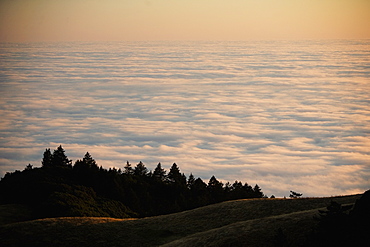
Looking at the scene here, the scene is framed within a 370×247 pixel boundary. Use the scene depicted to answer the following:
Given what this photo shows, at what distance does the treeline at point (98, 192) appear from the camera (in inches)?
2938

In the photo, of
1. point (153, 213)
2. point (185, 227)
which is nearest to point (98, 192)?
point (153, 213)

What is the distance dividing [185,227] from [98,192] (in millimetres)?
37968

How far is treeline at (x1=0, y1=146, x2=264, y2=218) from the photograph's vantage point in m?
74.6

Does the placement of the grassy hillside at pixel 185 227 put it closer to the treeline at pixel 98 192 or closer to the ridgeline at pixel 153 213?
the ridgeline at pixel 153 213

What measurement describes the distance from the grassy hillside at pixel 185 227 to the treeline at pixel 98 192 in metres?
13.5

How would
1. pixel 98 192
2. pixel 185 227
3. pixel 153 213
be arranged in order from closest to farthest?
1. pixel 185 227
2. pixel 153 213
3. pixel 98 192

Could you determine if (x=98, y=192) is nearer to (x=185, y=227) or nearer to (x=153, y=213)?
(x=153, y=213)

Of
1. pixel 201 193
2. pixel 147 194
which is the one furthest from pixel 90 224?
pixel 201 193

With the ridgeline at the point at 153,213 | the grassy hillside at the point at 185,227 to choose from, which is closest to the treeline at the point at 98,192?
the ridgeline at the point at 153,213

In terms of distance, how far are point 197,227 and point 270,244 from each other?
15371 mm

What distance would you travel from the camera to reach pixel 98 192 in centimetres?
9031

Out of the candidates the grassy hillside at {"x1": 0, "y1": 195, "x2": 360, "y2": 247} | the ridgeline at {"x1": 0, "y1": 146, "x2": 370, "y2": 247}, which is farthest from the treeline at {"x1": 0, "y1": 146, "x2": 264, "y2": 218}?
the grassy hillside at {"x1": 0, "y1": 195, "x2": 360, "y2": 247}

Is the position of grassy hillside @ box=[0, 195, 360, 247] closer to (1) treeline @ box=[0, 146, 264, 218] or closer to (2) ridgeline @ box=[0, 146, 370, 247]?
(2) ridgeline @ box=[0, 146, 370, 247]

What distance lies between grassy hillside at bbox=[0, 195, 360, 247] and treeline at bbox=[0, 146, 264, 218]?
530 inches
